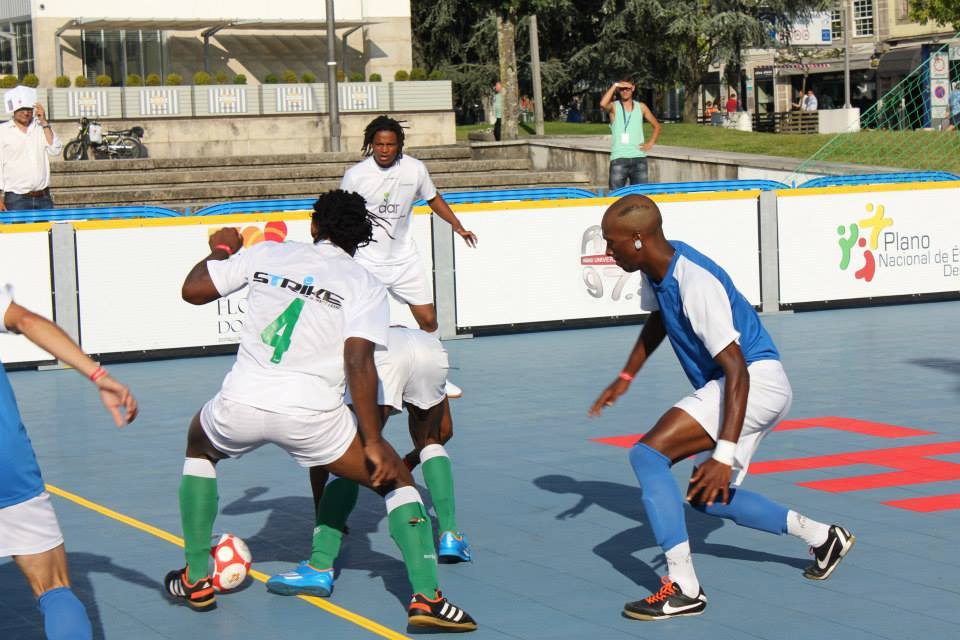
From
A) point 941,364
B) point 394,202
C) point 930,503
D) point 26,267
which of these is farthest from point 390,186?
Answer: point 26,267

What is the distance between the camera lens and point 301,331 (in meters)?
6.21

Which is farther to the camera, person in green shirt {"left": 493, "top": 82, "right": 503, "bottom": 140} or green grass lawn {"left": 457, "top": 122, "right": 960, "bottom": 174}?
person in green shirt {"left": 493, "top": 82, "right": 503, "bottom": 140}

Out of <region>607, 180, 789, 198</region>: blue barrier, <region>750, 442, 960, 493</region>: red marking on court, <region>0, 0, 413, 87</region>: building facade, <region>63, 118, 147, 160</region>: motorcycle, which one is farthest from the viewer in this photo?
<region>0, 0, 413, 87</region>: building facade

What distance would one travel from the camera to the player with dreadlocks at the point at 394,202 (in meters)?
11.1

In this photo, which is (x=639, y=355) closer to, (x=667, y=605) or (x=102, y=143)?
(x=667, y=605)

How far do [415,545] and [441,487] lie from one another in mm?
1106

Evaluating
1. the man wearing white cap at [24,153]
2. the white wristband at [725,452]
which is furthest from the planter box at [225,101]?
the white wristband at [725,452]

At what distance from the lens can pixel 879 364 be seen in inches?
557

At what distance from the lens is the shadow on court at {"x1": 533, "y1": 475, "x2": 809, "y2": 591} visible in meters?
7.21

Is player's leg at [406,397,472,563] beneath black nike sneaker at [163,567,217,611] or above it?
above

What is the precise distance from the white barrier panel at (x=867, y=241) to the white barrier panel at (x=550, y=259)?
0.89m

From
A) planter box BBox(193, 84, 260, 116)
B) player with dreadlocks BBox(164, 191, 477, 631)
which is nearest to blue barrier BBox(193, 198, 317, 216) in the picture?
player with dreadlocks BBox(164, 191, 477, 631)

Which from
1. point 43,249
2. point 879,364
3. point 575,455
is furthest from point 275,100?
point 575,455

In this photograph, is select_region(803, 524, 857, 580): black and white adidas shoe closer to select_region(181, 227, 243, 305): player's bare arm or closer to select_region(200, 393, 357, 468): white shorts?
select_region(200, 393, 357, 468): white shorts
